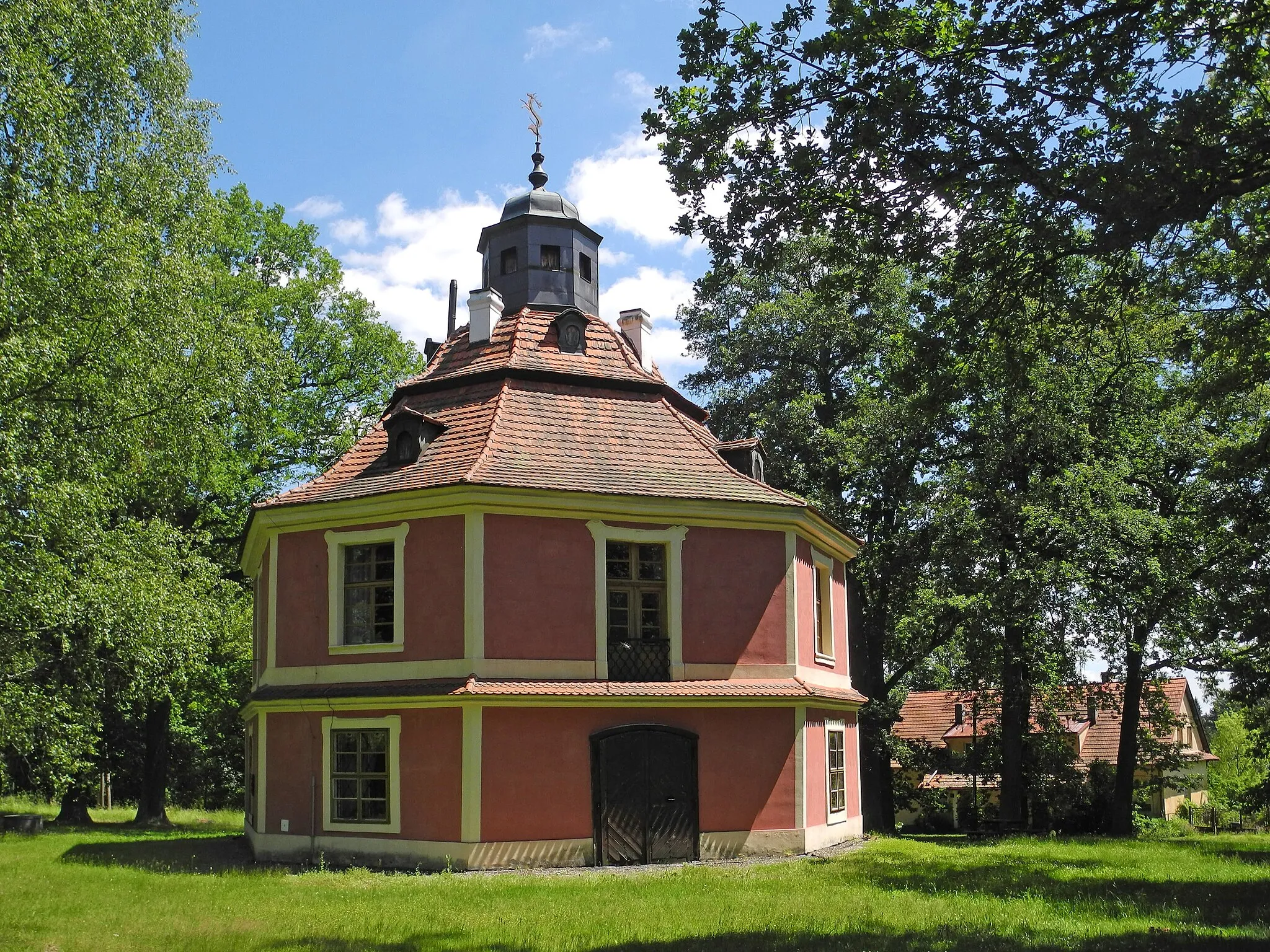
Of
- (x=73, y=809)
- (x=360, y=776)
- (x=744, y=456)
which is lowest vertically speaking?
(x=73, y=809)

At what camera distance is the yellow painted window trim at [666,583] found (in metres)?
18.1

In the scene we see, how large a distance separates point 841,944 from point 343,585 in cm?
1119

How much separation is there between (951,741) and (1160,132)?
3752 cm

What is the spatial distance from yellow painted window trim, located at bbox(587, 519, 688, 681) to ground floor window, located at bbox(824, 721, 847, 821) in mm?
3498

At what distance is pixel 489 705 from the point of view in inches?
672

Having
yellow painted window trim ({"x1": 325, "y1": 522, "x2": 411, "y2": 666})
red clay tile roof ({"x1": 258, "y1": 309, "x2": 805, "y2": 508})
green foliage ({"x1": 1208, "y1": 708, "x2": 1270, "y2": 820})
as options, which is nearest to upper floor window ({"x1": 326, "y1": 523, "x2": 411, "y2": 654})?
yellow painted window trim ({"x1": 325, "y1": 522, "x2": 411, "y2": 666})

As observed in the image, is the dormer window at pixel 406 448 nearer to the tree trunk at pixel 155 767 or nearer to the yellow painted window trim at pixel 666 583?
the yellow painted window trim at pixel 666 583

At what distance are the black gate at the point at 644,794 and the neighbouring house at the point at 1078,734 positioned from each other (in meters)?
13.2

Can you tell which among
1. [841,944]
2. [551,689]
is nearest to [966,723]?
[551,689]

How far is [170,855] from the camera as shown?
19.2 metres

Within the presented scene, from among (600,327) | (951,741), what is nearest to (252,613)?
(600,327)

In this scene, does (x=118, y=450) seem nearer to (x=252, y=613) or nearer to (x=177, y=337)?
(x=177, y=337)

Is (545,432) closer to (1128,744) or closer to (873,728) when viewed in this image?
(873,728)

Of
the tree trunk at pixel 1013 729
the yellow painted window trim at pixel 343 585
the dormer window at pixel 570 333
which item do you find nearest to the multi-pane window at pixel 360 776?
the yellow painted window trim at pixel 343 585
